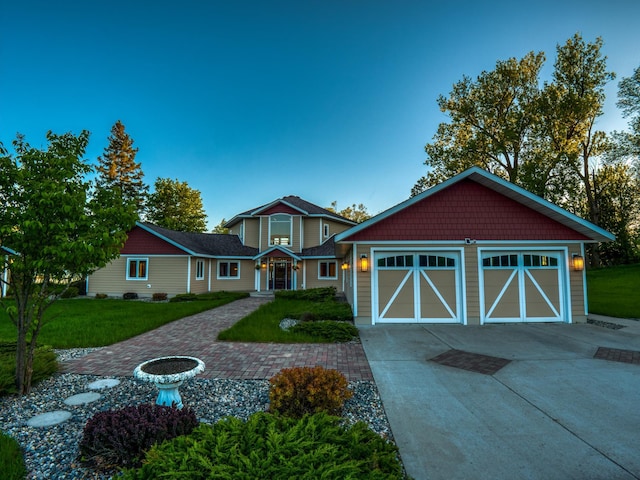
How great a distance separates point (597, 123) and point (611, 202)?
8.46 m

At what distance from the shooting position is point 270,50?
1391 cm

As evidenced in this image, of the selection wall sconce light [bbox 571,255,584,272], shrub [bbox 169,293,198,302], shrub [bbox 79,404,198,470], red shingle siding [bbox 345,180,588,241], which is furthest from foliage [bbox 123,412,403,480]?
shrub [bbox 169,293,198,302]

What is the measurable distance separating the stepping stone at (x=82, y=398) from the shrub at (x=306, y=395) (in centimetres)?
269

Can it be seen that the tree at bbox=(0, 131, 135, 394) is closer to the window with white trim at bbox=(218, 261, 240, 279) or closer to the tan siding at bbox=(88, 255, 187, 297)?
the tan siding at bbox=(88, 255, 187, 297)

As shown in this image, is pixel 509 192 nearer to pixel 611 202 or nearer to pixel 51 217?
pixel 51 217

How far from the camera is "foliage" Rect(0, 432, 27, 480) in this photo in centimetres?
262

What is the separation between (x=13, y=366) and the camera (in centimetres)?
486

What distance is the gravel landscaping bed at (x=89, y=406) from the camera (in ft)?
9.77

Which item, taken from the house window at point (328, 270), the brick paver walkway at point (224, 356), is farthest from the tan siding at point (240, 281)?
the brick paver walkway at point (224, 356)

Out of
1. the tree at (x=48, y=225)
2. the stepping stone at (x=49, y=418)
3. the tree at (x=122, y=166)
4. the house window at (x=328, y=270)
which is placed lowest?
the stepping stone at (x=49, y=418)

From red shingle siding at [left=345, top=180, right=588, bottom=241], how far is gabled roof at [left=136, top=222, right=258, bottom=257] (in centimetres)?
1349

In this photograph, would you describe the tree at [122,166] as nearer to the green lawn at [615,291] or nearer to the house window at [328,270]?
the house window at [328,270]

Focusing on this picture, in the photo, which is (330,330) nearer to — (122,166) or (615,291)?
(615,291)

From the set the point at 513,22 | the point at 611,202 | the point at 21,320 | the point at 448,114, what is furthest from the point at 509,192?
the point at 611,202
